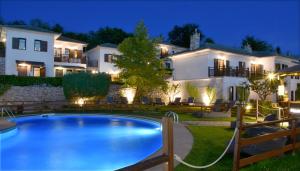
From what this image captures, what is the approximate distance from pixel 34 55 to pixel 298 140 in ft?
95.1

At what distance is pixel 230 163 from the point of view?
7234 millimetres

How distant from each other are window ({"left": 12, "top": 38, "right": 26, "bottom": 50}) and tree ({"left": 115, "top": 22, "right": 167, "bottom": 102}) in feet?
35.6

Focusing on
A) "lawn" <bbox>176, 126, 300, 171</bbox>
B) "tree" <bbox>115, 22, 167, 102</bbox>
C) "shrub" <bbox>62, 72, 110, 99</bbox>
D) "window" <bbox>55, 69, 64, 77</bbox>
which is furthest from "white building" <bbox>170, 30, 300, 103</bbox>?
"lawn" <bbox>176, 126, 300, 171</bbox>

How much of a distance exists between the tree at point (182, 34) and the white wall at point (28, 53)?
111 ft

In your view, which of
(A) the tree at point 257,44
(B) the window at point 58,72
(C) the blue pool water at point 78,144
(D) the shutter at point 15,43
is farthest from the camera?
(A) the tree at point 257,44

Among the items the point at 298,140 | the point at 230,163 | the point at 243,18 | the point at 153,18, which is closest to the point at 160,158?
the point at 230,163

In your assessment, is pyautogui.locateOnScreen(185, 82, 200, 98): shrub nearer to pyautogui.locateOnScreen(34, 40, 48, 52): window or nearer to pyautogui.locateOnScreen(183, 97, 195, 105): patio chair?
pyautogui.locateOnScreen(183, 97, 195, 105): patio chair

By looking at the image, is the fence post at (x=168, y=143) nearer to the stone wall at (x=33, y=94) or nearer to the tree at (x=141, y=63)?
the tree at (x=141, y=63)

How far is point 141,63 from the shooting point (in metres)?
27.7

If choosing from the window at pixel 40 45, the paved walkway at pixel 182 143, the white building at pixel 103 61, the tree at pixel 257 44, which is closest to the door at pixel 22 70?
the window at pixel 40 45

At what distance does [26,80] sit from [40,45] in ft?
20.4

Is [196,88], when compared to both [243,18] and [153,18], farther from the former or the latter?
[153,18]

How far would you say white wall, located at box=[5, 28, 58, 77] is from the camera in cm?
2964

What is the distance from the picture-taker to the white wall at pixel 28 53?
29641 mm
